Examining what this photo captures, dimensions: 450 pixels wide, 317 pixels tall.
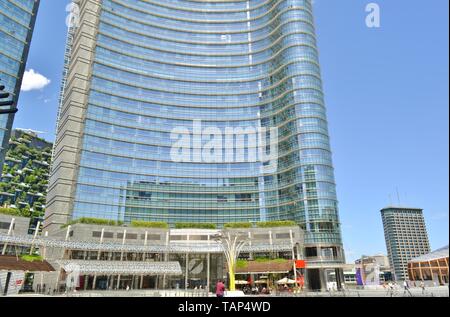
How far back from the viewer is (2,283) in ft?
162

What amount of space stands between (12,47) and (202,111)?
53913 mm

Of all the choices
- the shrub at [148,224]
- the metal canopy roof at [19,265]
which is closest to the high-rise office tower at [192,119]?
the shrub at [148,224]

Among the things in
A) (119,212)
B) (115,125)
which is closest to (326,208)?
(119,212)

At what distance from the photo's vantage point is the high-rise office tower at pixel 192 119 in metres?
86.2

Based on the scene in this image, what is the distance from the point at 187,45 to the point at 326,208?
70.7 metres

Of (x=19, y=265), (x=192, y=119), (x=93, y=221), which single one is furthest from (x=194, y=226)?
(x=19, y=265)

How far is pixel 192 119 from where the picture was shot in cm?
10300

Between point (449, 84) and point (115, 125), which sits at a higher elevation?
point (115, 125)

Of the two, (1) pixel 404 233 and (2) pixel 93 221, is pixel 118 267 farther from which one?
(1) pixel 404 233

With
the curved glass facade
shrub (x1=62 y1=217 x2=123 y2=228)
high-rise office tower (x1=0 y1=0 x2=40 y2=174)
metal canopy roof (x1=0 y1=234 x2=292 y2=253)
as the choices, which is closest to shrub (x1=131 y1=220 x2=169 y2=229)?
shrub (x1=62 y1=217 x2=123 y2=228)

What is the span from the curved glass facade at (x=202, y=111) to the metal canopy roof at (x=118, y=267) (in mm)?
20379

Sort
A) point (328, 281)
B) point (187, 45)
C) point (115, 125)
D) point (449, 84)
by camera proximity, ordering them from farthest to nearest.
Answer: point (187, 45), point (115, 125), point (328, 281), point (449, 84)
